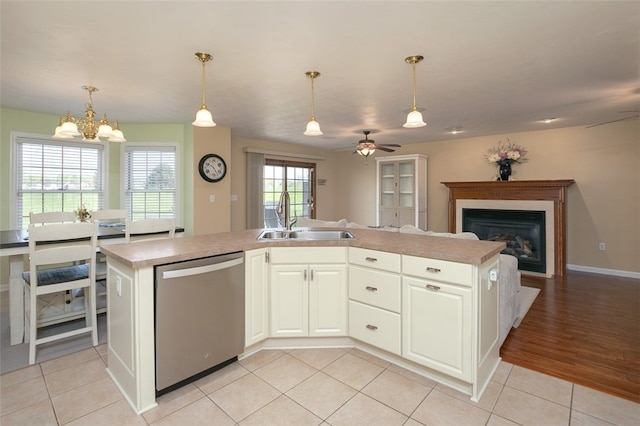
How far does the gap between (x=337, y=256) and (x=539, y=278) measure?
4122mm

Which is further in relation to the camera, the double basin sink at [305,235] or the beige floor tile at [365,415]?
the double basin sink at [305,235]

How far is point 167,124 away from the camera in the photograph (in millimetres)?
5172

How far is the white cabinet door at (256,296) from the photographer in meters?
2.45

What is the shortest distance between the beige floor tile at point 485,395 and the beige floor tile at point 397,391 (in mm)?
117

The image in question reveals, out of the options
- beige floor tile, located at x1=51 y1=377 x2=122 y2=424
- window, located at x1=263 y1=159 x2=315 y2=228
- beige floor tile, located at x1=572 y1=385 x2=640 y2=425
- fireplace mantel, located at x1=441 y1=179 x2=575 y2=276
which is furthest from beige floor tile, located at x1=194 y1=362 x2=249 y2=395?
fireplace mantel, located at x1=441 y1=179 x2=575 y2=276

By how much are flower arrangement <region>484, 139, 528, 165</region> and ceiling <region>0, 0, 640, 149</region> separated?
1.27 m

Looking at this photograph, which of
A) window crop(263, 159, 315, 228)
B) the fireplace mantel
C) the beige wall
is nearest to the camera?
the beige wall

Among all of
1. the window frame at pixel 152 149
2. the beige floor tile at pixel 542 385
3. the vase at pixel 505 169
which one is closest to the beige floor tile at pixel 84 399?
the beige floor tile at pixel 542 385

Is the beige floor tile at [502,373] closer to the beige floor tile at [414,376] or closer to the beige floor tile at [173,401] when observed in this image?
the beige floor tile at [414,376]

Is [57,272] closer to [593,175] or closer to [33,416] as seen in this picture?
[33,416]

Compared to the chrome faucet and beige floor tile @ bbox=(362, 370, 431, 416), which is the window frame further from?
beige floor tile @ bbox=(362, 370, 431, 416)

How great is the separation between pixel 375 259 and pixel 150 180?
4.33 metres

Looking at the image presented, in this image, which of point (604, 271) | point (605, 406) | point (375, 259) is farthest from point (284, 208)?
point (604, 271)

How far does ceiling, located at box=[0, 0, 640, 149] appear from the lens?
6.51 ft
